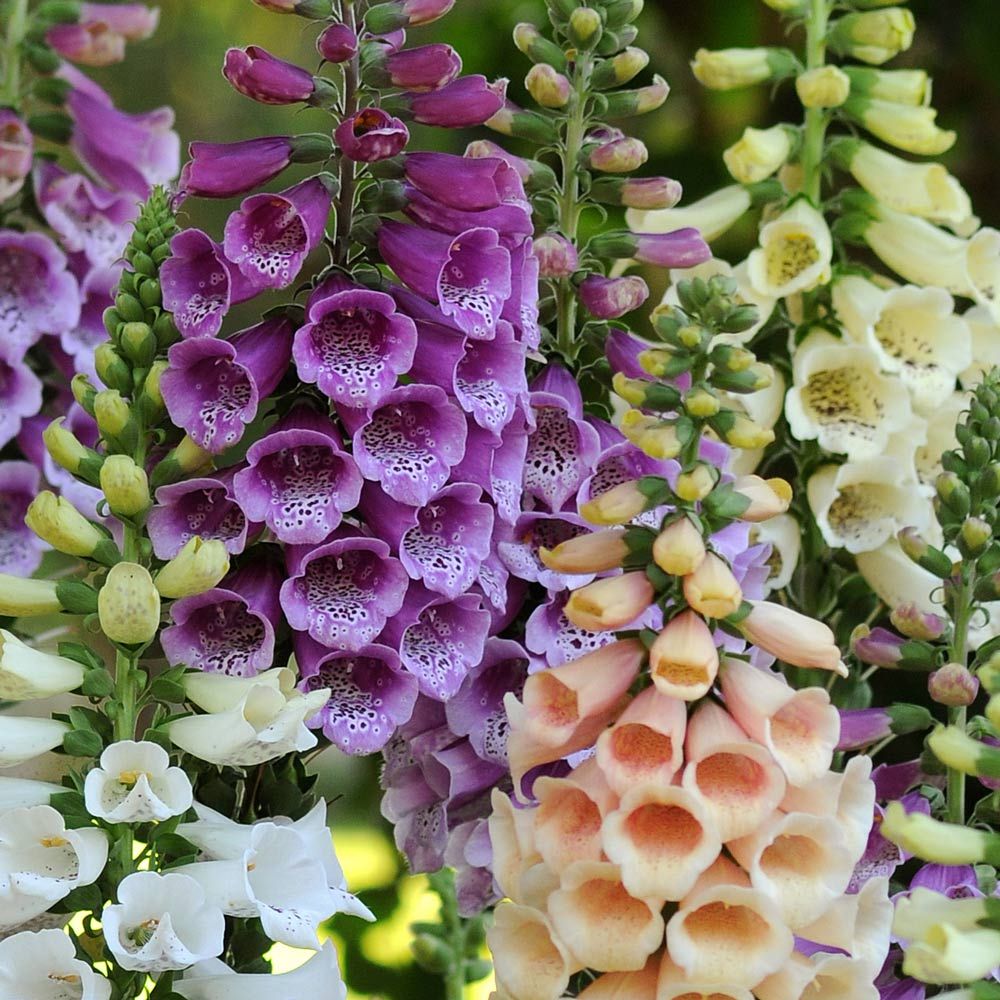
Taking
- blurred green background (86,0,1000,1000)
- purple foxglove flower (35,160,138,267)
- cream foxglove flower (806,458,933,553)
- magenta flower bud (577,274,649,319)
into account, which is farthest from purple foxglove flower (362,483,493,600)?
blurred green background (86,0,1000,1000)

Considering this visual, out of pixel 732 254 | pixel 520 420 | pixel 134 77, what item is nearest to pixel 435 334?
pixel 520 420

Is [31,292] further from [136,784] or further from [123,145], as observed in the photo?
[136,784]

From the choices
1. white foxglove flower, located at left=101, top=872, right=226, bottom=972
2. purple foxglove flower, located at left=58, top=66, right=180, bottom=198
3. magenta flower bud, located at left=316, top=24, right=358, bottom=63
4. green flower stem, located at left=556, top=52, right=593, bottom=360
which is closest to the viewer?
white foxglove flower, located at left=101, top=872, right=226, bottom=972

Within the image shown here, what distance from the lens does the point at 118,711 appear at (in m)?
0.62

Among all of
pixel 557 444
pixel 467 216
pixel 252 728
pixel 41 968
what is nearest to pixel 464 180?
pixel 467 216

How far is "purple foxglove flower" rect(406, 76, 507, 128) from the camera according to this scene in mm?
699

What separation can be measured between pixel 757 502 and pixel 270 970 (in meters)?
0.29

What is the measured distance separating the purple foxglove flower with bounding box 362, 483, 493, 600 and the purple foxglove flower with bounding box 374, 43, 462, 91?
0.17 m

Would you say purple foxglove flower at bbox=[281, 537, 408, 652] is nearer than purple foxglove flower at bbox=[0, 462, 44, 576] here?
Yes

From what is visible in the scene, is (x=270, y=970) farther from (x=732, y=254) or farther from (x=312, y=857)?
(x=732, y=254)

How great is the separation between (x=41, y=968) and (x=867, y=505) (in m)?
0.50

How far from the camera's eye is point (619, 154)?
758 mm

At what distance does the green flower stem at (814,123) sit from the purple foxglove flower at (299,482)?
1.24 ft

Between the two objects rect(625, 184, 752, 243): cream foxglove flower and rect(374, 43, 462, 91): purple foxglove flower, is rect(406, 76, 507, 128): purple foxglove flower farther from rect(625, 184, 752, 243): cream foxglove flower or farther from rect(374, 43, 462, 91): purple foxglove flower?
rect(625, 184, 752, 243): cream foxglove flower
